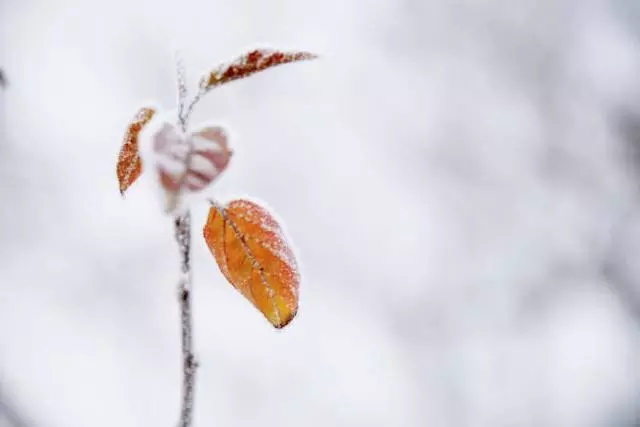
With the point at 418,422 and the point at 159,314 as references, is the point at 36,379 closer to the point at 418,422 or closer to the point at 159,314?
the point at 159,314

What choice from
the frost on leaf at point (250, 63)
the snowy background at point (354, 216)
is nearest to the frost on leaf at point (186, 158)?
the frost on leaf at point (250, 63)

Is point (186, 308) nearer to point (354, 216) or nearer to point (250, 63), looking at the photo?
point (250, 63)

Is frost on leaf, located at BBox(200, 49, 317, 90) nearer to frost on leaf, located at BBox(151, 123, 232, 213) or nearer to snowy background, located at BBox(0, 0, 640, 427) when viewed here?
frost on leaf, located at BBox(151, 123, 232, 213)

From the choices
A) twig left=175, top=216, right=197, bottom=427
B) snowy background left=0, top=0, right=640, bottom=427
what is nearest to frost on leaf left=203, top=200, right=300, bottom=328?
twig left=175, top=216, right=197, bottom=427

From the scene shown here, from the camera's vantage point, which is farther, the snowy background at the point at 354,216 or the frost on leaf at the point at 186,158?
the snowy background at the point at 354,216

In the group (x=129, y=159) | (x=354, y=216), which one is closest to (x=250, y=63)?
(x=129, y=159)

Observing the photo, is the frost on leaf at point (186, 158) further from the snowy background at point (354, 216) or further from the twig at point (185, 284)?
the snowy background at point (354, 216)

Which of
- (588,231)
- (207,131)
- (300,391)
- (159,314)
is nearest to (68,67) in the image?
(159,314)
